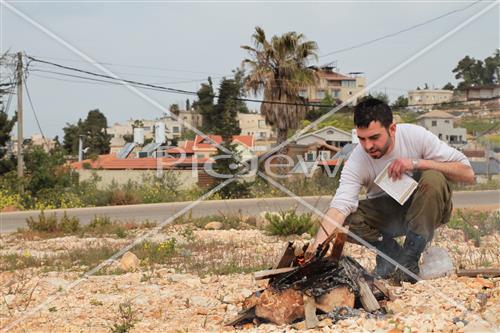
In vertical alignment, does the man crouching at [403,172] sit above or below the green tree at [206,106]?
below

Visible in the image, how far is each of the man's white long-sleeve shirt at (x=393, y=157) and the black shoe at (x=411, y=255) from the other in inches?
17.4

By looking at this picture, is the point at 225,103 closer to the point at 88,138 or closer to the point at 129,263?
the point at 129,263

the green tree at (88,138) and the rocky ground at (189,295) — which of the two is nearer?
the rocky ground at (189,295)

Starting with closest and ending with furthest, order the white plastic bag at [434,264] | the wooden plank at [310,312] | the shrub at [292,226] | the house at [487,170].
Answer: the wooden plank at [310,312], the white plastic bag at [434,264], the shrub at [292,226], the house at [487,170]

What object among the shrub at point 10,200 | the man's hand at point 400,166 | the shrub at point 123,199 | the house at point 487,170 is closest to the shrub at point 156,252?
the man's hand at point 400,166

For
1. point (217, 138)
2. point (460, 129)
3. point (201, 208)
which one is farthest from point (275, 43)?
point (460, 129)

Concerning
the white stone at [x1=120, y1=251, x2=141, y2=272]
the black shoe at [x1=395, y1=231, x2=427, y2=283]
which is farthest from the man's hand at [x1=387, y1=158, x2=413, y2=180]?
the white stone at [x1=120, y1=251, x2=141, y2=272]

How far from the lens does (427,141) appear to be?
16.0 feet

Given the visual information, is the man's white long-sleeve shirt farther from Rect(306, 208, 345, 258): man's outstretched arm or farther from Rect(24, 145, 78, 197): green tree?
Rect(24, 145, 78, 197): green tree

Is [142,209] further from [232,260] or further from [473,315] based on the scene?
[473,315]

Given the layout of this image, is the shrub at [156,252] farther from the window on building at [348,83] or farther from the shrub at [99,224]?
the window on building at [348,83]

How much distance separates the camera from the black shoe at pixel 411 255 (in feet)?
16.3

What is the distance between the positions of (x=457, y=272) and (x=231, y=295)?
5.37 feet

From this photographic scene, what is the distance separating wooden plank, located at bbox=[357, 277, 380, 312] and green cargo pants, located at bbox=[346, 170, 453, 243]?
0.83 m
